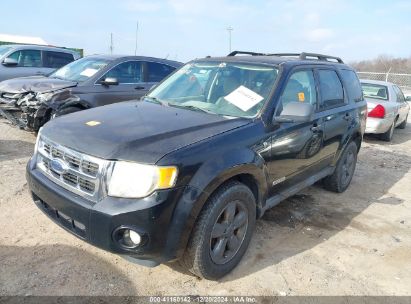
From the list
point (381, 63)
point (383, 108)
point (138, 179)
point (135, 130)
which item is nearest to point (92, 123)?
point (135, 130)

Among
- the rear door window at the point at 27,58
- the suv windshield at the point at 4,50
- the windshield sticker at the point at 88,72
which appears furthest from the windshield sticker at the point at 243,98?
the suv windshield at the point at 4,50

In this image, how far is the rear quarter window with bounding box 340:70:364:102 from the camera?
512cm

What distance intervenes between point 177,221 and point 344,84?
352 centimetres

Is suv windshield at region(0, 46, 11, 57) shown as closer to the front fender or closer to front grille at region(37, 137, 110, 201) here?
front grille at region(37, 137, 110, 201)

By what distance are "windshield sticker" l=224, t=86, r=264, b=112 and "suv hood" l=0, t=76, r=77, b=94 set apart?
3796 millimetres

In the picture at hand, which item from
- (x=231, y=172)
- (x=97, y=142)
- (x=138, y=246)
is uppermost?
(x=97, y=142)

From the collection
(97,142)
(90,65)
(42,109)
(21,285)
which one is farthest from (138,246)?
(90,65)

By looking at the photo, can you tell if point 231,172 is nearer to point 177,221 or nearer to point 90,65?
point 177,221

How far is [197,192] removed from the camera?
264cm

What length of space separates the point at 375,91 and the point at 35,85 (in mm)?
8404

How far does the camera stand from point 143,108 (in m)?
3.66

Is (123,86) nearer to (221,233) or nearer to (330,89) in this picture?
(330,89)

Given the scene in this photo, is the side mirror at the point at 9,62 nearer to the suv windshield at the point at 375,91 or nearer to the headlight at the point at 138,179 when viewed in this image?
the headlight at the point at 138,179

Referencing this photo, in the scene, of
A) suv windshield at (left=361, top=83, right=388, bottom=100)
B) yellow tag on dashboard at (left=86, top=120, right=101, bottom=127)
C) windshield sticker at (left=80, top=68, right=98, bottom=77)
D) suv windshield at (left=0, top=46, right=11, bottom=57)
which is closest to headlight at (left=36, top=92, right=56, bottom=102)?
windshield sticker at (left=80, top=68, right=98, bottom=77)
